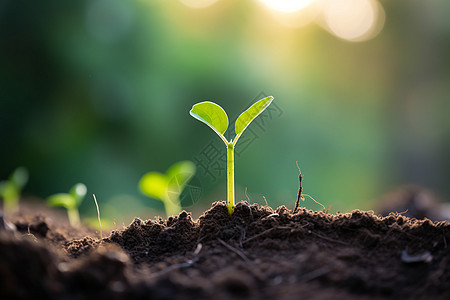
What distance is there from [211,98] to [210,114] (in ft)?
13.2

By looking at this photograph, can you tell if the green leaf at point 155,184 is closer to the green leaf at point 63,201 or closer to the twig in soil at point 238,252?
the green leaf at point 63,201

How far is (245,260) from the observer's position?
786 millimetres

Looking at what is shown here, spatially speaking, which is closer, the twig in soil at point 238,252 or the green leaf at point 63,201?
the twig in soil at point 238,252

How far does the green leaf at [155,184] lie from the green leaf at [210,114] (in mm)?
760

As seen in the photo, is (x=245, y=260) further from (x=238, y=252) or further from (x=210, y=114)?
(x=210, y=114)

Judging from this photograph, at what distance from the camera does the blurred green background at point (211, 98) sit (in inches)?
163

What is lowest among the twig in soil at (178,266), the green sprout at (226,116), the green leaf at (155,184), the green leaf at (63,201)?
the twig in soil at (178,266)

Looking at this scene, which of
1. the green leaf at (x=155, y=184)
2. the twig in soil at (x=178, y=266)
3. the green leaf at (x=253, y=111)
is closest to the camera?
the twig in soil at (x=178, y=266)

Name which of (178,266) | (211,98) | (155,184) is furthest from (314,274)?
(211,98)

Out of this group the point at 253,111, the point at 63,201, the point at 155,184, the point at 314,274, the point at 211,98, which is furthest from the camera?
the point at 211,98

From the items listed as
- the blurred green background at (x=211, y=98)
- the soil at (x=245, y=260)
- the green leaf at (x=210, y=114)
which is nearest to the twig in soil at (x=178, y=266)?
the soil at (x=245, y=260)

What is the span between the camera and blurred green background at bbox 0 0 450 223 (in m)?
4.13

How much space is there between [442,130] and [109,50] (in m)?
6.14

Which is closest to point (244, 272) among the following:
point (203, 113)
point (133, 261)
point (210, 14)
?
point (133, 261)
